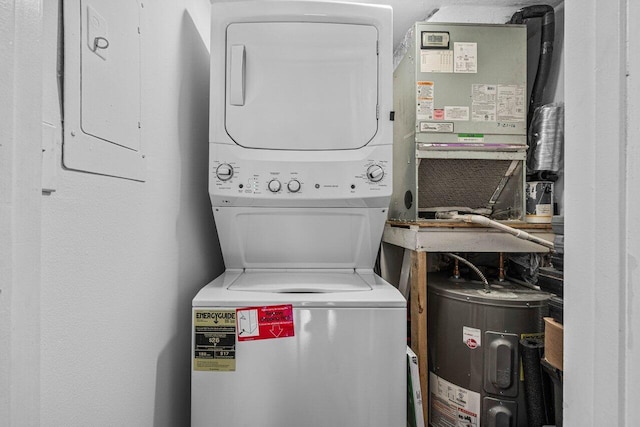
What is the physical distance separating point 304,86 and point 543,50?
5.50ft

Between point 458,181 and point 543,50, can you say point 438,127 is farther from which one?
point 543,50

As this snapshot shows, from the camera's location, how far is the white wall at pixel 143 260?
0.66m

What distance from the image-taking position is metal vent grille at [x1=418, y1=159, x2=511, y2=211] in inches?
71.0

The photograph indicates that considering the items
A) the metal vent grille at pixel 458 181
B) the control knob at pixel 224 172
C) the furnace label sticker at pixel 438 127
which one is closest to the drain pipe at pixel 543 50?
the metal vent grille at pixel 458 181

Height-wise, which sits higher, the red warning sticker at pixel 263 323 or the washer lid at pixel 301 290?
the washer lid at pixel 301 290

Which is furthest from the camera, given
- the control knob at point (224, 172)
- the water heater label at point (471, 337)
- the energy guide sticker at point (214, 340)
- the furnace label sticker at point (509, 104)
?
the furnace label sticker at point (509, 104)

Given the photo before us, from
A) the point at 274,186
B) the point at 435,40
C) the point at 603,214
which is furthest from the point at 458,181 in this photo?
the point at 603,214

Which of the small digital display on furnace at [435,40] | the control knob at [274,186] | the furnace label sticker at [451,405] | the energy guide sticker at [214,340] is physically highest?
the small digital display on furnace at [435,40]

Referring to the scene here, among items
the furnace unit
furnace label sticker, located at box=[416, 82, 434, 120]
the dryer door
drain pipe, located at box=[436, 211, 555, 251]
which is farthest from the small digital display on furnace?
drain pipe, located at box=[436, 211, 555, 251]

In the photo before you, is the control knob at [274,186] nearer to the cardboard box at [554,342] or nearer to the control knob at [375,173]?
the control knob at [375,173]

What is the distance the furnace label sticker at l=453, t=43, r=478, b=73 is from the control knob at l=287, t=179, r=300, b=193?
104 cm

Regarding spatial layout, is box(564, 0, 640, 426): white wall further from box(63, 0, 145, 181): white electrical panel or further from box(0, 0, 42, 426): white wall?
box(63, 0, 145, 181): white electrical panel

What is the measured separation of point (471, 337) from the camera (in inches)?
59.9

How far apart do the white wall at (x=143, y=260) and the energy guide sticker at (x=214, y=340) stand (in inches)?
5.3
